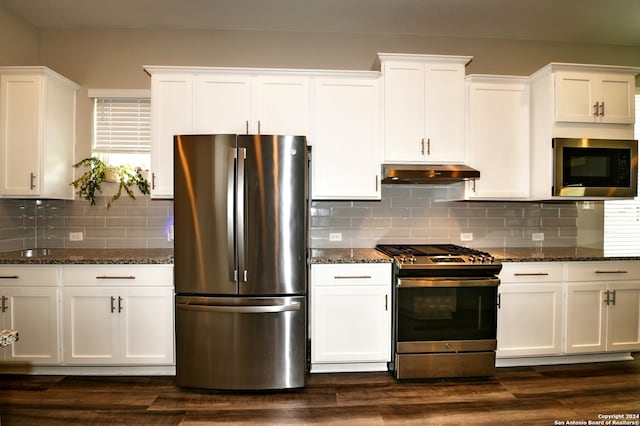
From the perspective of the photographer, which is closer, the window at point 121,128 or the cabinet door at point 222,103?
the cabinet door at point 222,103

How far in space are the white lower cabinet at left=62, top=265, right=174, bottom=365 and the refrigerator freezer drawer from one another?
0.29 meters

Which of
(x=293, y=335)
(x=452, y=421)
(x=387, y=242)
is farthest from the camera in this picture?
(x=387, y=242)

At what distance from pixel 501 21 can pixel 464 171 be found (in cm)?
151

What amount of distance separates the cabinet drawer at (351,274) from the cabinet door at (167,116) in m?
1.41

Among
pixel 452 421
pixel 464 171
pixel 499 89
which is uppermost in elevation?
pixel 499 89

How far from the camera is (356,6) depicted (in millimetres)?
2957

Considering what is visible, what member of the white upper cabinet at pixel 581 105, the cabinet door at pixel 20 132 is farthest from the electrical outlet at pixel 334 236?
the cabinet door at pixel 20 132

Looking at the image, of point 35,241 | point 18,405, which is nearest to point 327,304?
point 18,405

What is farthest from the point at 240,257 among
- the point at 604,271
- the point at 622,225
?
the point at 622,225

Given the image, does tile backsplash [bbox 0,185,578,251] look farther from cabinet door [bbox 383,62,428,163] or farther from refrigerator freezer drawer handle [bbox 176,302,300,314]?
refrigerator freezer drawer handle [bbox 176,302,300,314]

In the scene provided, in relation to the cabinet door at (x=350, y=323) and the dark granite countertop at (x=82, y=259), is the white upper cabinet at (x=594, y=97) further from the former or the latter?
the dark granite countertop at (x=82, y=259)

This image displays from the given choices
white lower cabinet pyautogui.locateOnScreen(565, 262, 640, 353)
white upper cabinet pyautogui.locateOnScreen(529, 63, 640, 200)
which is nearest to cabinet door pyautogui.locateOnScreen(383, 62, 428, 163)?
white upper cabinet pyautogui.locateOnScreen(529, 63, 640, 200)

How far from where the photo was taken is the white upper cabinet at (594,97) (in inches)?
116

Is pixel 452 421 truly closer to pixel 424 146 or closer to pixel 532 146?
pixel 424 146
